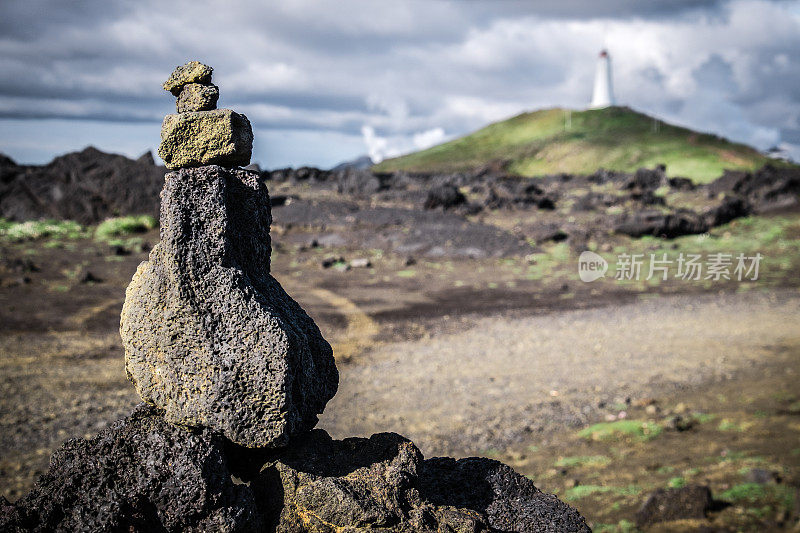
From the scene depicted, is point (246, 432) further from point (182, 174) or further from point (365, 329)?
point (365, 329)

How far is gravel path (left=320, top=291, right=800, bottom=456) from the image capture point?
8.03 m

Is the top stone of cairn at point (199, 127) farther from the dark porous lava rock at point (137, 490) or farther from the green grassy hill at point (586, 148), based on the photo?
the green grassy hill at point (586, 148)

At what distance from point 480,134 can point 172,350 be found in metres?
55.1

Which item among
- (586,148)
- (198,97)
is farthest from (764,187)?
(198,97)

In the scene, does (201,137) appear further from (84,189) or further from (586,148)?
(586,148)

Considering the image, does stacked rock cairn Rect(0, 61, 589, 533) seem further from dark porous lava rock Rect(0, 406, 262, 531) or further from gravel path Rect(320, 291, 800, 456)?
gravel path Rect(320, 291, 800, 456)

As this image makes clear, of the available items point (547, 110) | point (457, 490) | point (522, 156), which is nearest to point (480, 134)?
point (547, 110)

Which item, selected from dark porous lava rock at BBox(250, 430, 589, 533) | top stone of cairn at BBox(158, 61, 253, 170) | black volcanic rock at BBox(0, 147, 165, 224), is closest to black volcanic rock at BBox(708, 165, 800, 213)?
black volcanic rock at BBox(0, 147, 165, 224)

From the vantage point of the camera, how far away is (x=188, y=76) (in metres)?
3.35

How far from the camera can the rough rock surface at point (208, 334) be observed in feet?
10.1

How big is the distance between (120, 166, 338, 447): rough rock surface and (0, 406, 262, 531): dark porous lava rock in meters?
0.19

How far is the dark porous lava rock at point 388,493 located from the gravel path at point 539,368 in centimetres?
387

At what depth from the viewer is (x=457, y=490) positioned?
353cm

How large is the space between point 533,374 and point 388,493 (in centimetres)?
686
